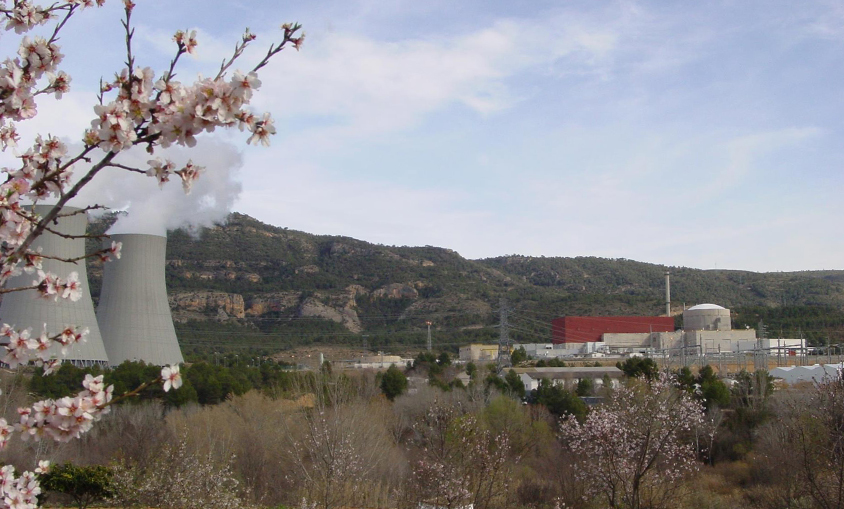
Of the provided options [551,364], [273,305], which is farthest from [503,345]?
[273,305]

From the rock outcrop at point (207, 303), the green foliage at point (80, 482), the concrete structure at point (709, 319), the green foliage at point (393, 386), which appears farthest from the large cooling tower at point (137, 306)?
the concrete structure at point (709, 319)

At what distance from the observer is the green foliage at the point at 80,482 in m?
13.6

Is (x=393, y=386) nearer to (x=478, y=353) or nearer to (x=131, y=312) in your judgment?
(x=131, y=312)

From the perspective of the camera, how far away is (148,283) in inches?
1038

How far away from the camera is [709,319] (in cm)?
5309

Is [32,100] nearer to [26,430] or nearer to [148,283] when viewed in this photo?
[26,430]

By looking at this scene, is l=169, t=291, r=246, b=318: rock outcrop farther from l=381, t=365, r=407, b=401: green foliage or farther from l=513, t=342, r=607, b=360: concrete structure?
l=381, t=365, r=407, b=401: green foliage

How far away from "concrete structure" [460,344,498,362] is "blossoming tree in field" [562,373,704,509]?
3621 centimetres

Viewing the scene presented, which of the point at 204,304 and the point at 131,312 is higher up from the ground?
the point at 204,304

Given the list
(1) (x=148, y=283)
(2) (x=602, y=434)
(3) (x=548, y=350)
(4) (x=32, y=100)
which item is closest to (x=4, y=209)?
(4) (x=32, y=100)

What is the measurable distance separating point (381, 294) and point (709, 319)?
2690cm

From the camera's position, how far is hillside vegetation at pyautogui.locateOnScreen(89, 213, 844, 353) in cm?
5609

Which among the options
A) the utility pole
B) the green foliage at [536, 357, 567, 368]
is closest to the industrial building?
the green foliage at [536, 357, 567, 368]

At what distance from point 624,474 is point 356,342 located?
43.9 meters
